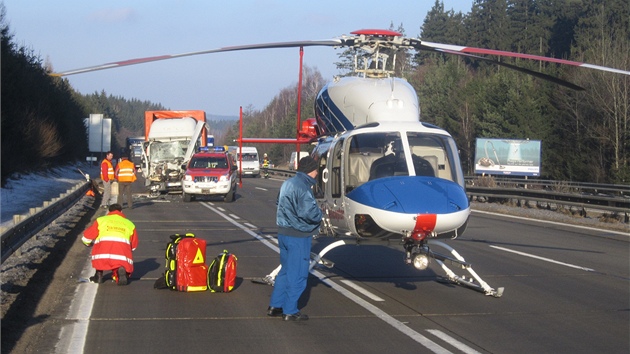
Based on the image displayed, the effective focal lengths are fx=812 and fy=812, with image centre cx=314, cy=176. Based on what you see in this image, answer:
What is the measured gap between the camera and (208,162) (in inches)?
1323

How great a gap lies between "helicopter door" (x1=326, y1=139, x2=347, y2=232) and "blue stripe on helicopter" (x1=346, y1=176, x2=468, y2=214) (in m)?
0.74

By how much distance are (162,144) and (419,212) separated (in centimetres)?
2877

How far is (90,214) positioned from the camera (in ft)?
85.7

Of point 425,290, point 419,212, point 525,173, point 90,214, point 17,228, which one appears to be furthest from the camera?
point 525,173

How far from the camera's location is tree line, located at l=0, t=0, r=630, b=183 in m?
42.8

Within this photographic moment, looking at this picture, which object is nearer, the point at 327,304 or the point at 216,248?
the point at 327,304

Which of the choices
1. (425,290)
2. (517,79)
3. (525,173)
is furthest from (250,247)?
(517,79)

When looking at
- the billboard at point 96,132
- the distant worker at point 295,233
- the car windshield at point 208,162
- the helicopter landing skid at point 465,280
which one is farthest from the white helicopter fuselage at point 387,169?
the billboard at point 96,132

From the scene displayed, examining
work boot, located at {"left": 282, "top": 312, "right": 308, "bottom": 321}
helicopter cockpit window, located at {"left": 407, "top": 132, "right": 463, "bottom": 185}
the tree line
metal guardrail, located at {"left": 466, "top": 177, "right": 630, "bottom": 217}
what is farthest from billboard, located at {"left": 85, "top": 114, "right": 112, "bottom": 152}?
work boot, located at {"left": 282, "top": 312, "right": 308, "bottom": 321}

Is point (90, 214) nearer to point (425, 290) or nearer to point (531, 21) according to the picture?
point (425, 290)

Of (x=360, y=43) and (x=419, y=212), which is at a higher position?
(x=360, y=43)

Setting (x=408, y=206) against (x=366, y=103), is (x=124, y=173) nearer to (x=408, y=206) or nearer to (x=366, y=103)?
(x=366, y=103)

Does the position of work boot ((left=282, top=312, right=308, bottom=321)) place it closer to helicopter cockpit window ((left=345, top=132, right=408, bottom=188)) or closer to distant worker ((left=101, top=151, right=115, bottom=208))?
helicopter cockpit window ((left=345, top=132, right=408, bottom=188))

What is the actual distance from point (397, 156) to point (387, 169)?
0.79 ft
